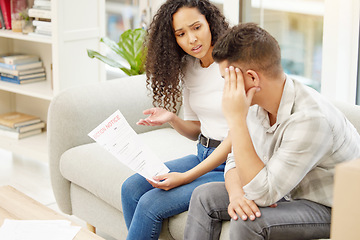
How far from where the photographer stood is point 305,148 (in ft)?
4.60

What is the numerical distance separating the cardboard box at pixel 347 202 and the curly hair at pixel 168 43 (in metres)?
1.29

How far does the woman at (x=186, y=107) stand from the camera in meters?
1.83

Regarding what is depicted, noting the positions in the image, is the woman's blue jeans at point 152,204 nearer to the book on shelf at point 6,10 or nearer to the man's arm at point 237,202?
the man's arm at point 237,202

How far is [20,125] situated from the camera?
3580 millimetres

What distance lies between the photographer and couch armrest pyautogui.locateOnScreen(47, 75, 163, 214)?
96.0 inches

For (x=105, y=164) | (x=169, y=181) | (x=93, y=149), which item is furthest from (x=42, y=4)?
(x=169, y=181)

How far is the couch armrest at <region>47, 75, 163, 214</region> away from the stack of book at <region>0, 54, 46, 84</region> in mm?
1154

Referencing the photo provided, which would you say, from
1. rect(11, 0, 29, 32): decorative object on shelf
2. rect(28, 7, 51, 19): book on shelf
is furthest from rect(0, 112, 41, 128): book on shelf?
rect(28, 7, 51, 19): book on shelf

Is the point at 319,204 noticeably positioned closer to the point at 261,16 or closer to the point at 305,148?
the point at 305,148

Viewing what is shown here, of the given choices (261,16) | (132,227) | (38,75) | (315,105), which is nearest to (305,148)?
(315,105)

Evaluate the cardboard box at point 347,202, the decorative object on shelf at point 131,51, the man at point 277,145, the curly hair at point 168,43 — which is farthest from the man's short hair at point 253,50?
the decorative object on shelf at point 131,51

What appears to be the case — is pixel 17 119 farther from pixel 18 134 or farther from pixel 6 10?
pixel 6 10

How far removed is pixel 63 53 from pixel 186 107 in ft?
4.11

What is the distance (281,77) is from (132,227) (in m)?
0.74
